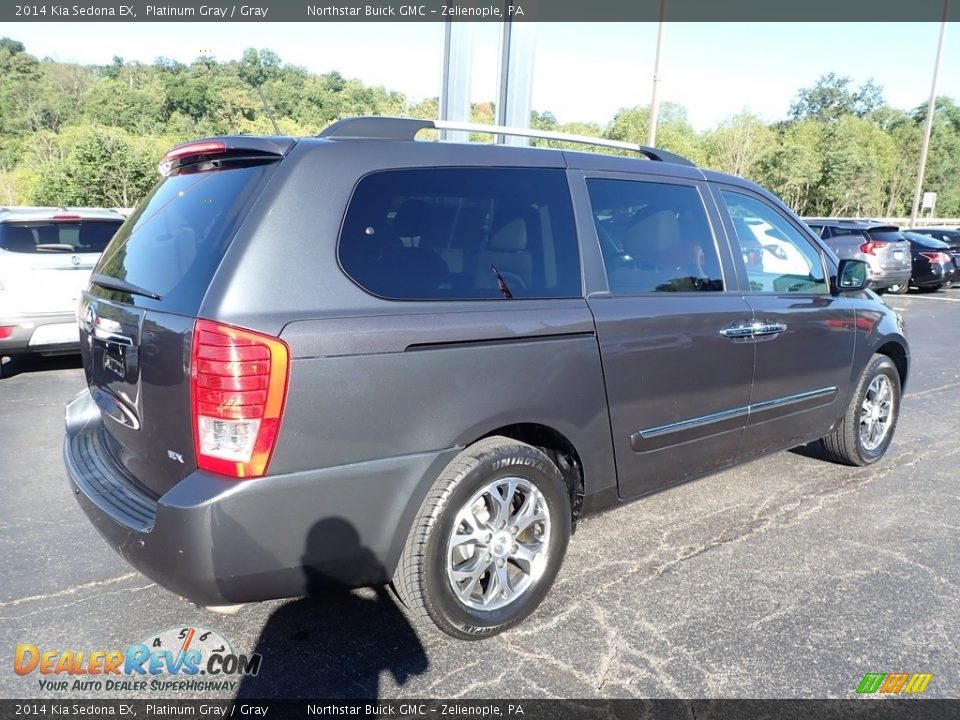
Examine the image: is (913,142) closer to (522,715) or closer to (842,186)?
(842,186)

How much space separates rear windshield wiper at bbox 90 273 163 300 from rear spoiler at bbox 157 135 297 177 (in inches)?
19.7

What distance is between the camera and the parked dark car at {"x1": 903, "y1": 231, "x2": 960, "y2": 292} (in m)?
17.2

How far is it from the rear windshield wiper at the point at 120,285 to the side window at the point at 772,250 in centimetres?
279

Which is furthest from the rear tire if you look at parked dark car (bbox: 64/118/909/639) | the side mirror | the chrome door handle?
parked dark car (bbox: 64/118/909/639)

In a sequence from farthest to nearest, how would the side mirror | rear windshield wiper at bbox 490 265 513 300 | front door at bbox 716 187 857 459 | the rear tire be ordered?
the rear tire → the side mirror → front door at bbox 716 187 857 459 → rear windshield wiper at bbox 490 265 513 300

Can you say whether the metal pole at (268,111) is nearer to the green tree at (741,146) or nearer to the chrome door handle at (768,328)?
the chrome door handle at (768,328)

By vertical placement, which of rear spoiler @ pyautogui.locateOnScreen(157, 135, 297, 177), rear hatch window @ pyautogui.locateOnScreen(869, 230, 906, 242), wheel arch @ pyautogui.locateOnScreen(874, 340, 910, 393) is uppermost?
rear hatch window @ pyautogui.locateOnScreen(869, 230, 906, 242)

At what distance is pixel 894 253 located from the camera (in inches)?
639

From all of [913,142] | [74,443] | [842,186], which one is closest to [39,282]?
[74,443]

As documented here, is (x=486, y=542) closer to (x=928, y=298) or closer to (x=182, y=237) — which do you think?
(x=182, y=237)

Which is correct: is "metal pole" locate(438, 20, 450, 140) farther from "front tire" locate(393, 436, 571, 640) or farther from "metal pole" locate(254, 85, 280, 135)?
"front tire" locate(393, 436, 571, 640)

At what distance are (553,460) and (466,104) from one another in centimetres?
630

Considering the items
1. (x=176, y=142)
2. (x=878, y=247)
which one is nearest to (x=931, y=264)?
(x=878, y=247)

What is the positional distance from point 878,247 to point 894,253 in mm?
496
